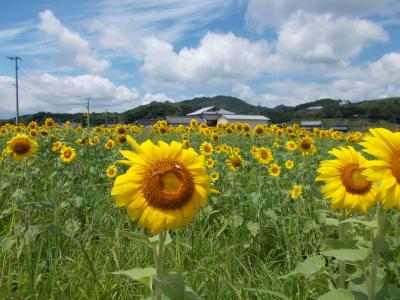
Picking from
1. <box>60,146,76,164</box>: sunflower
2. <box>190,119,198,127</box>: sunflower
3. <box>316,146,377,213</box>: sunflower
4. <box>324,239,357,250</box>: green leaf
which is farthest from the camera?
<box>190,119,198,127</box>: sunflower

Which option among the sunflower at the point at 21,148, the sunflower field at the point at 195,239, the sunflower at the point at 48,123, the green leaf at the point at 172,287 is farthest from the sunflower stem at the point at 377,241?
the sunflower at the point at 48,123

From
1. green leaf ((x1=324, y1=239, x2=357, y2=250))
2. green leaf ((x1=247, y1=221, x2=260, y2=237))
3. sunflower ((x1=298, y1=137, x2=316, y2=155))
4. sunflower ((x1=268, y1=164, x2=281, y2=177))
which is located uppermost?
sunflower ((x1=298, y1=137, x2=316, y2=155))

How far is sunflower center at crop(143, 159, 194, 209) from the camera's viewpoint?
1768 millimetres

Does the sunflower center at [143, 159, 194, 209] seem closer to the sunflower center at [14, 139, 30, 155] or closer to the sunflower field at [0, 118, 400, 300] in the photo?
the sunflower field at [0, 118, 400, 300]

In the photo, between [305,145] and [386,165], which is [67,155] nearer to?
[305,145]

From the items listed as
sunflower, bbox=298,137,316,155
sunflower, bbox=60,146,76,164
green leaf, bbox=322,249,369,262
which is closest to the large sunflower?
green leaf, bbox=322,249,369,262

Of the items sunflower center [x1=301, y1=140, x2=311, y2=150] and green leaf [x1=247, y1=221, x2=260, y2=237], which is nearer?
green leaf [x1=247, y1=221, x2=260, y2=237]

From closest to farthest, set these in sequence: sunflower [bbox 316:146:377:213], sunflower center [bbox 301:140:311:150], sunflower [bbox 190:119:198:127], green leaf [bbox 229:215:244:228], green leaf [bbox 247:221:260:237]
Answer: sunflower [bbox 316:146:377:213], green leaf [bbox 247:221:260:237], green leaf [bbox 229:215:244:228], sunflower center [bbox 301:140:311:150], sunflower [bbox 190:119:198:127]

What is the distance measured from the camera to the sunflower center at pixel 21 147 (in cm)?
489

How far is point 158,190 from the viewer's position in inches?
69.7

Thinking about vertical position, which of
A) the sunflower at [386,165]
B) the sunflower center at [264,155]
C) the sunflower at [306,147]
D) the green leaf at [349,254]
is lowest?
the green leaf at [349,254]

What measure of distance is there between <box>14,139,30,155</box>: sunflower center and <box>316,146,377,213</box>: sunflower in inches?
141

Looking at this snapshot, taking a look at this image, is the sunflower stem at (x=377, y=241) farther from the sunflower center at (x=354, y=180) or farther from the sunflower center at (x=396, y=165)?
the sunflower center at (x=354, y=180)

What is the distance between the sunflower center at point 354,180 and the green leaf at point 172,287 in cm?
131
